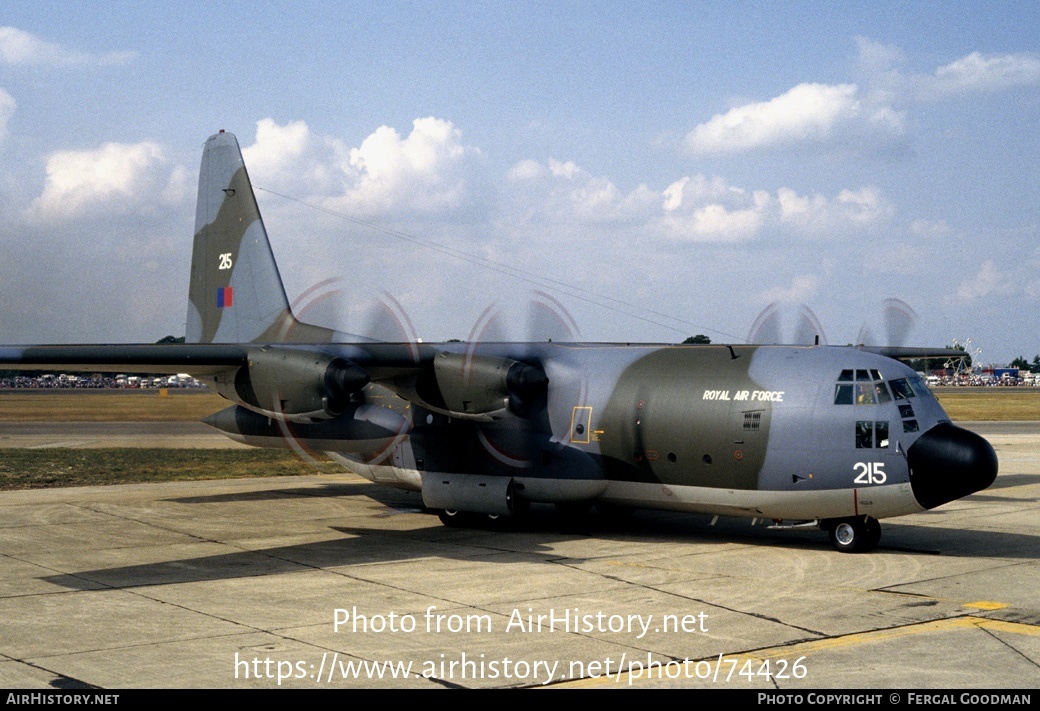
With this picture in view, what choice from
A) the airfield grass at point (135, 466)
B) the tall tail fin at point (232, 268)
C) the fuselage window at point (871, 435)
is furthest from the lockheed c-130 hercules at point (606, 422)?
the airfield grass at point (135, 466)

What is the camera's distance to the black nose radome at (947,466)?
16.7 meters

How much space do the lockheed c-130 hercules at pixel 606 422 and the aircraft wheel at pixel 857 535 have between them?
3 centimetres

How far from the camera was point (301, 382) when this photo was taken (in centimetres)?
1831

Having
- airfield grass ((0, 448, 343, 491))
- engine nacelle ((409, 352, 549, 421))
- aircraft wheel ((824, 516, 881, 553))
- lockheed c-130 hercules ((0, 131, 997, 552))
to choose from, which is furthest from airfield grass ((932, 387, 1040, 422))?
engine nacelle ((409, 352, 549, 421))

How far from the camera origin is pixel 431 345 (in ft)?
70.7

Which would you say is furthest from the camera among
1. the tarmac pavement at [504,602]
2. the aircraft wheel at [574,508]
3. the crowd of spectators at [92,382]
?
the crowd of spectators at [92,382]

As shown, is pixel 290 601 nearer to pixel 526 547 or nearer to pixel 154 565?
pixel 154 565

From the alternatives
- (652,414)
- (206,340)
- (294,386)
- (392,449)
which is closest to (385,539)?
(392,449)

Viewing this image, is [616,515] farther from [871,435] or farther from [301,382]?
[301,382]

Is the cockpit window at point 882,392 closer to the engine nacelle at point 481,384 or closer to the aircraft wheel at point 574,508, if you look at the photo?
the aircraft wheel at point 574,508

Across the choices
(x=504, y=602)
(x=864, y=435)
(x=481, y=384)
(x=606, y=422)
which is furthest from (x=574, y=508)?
(x=504, y=602)

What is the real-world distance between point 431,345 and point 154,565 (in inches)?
279

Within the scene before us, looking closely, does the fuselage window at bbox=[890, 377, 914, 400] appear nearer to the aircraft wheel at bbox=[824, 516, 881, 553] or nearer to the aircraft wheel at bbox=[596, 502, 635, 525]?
the aircraft wheel at bbox=[824, 516, 881, 553]

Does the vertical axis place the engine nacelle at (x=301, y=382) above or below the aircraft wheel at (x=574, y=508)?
above
